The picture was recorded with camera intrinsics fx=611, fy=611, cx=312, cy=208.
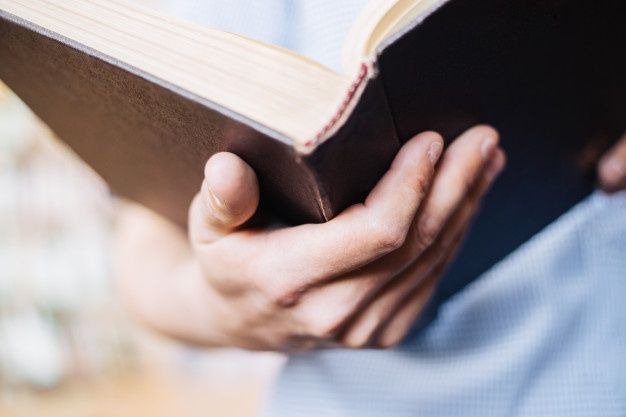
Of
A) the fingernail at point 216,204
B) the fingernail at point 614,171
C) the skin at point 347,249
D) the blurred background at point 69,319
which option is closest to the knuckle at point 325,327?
the skin at point 347,249

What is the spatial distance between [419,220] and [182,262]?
327mm

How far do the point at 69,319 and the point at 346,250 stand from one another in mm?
1872

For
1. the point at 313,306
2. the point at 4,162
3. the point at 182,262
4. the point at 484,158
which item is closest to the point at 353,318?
the point at 313,306

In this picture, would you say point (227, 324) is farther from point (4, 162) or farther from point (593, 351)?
point (4, 162)

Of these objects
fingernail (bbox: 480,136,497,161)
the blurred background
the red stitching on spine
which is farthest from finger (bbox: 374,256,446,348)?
the blurred background

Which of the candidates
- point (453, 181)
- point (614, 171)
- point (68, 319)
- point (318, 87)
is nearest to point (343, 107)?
point (318, 87)

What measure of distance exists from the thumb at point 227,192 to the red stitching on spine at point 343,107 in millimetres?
80

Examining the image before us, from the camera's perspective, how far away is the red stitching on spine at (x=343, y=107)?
26cm

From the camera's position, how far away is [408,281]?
1.37 feet

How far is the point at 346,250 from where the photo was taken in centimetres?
34

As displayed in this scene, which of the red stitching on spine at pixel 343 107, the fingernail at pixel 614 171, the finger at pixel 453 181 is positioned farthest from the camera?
the fingernail at pixel 614 171

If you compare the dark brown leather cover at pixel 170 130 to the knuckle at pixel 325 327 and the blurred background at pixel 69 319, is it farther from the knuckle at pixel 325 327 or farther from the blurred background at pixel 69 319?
the blurred background at pixel 69 319

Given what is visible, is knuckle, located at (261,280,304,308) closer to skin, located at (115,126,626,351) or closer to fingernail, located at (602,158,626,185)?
skin, located at (115,126,626,351)

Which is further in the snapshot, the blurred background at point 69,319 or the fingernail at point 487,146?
the blurred background at point 69,319
